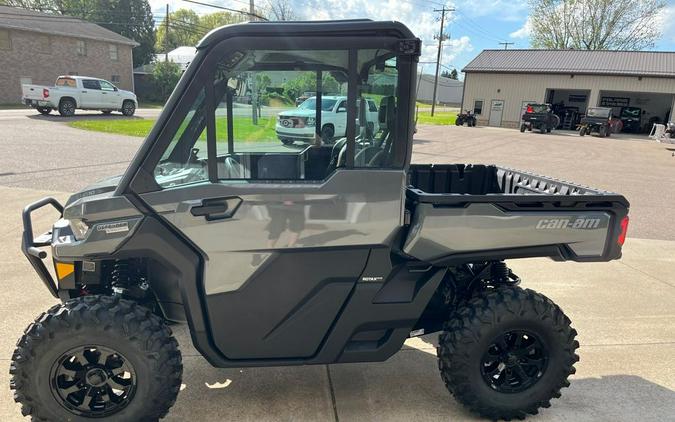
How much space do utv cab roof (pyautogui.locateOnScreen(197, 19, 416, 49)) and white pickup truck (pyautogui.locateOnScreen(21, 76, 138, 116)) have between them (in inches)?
922

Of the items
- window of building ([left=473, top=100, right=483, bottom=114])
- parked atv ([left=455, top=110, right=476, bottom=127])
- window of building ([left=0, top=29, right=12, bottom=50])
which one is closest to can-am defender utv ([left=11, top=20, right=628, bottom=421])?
parked atv ([left=455, top=110, right=476, bottom=127])

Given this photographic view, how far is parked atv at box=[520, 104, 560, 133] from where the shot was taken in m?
31.1

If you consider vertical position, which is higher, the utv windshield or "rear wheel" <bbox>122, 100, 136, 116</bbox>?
the utv windshield

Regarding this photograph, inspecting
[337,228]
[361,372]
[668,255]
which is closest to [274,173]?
[337,228]

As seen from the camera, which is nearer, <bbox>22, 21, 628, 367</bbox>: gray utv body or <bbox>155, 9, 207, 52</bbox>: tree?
<bbox>22, 21, 628, 367</bbox>: gray utv body

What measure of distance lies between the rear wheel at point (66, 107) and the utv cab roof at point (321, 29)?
77.2 feet

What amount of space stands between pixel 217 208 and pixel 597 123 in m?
33.7

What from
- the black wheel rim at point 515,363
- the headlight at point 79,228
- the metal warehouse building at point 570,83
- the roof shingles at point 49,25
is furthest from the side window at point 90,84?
the metal warehouse building at point 570,83

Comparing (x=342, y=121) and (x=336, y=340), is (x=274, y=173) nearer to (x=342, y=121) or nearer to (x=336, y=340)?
(x=342, y=121)

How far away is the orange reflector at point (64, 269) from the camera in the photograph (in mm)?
2549

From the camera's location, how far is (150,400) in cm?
246

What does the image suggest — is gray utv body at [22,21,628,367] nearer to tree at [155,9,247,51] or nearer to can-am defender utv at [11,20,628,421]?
can-am defender utv at [11,20,628,421]

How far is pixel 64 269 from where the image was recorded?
256cm

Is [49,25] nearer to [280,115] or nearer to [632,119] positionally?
[280,115]
